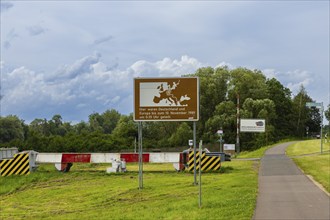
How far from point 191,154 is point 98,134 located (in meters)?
55.3

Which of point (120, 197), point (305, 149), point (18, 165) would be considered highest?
point (305, 149)

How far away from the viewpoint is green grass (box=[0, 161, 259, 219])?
40.1 ft

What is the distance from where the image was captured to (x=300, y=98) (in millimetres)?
110250

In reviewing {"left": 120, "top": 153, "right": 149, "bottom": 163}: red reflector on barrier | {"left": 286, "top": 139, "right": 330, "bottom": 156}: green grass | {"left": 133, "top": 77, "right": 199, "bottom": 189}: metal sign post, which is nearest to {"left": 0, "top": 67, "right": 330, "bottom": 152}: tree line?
{"left": 286, "top": 139, "right": 330, "bottom": 156}: green grass

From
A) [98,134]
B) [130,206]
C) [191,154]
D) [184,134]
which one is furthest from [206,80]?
[130,206]

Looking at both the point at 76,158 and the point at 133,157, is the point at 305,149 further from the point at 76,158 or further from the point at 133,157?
the point at 76,158

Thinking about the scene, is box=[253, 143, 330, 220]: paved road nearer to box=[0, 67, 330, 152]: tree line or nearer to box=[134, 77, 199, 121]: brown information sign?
box=[134, 77, 199, 121]: brown information sign

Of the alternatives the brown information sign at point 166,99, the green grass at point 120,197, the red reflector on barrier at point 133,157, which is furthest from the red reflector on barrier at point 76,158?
the brown information sign at point 166,99

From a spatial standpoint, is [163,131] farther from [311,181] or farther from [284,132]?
[311,181]

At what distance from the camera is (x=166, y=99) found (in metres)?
19.3

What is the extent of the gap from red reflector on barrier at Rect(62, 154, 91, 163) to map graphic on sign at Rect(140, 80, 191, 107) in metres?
7.63

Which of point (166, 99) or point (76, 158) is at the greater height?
point (166, 99)

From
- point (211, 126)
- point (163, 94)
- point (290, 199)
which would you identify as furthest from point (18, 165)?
point (211, 126)

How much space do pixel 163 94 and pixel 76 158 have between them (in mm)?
8650
